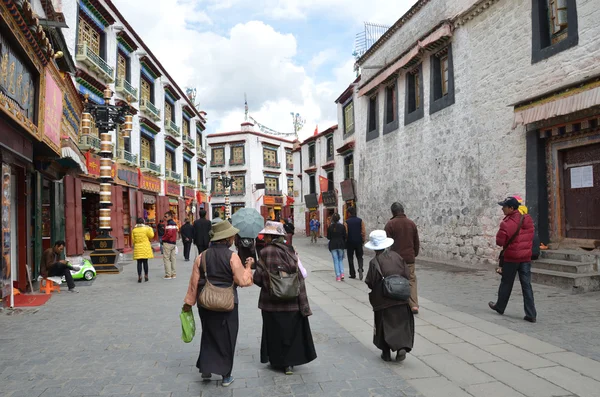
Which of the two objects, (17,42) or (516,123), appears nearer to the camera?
(17,42)

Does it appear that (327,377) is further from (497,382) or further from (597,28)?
(597,28)

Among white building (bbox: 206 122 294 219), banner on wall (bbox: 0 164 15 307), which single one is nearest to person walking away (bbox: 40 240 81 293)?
banner on wall (bbox: 0 164 15 307)

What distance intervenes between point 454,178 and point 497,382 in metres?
9.78

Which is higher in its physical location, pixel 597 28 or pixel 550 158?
pixel 597 28

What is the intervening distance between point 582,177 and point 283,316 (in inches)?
316

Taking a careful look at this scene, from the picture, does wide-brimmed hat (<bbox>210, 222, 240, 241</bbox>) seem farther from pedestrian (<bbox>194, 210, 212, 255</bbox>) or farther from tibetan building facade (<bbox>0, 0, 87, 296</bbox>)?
pedestrian (<bbox>194, 210, 212, 255</bbox>)

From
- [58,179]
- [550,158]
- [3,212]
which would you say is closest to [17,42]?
[3,212]

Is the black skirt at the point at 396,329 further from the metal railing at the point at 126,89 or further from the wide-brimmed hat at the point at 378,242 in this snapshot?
the metal railing at the point at 126,89

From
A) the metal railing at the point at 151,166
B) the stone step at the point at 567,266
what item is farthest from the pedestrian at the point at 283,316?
→ the metal railing at the point at 151,166

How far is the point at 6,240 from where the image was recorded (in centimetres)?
711

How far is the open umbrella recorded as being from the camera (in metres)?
7.80

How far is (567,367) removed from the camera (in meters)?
4.07

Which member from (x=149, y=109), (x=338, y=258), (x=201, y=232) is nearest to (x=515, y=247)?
(x=338, y=258)

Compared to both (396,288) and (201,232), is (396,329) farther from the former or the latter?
(201,232)
